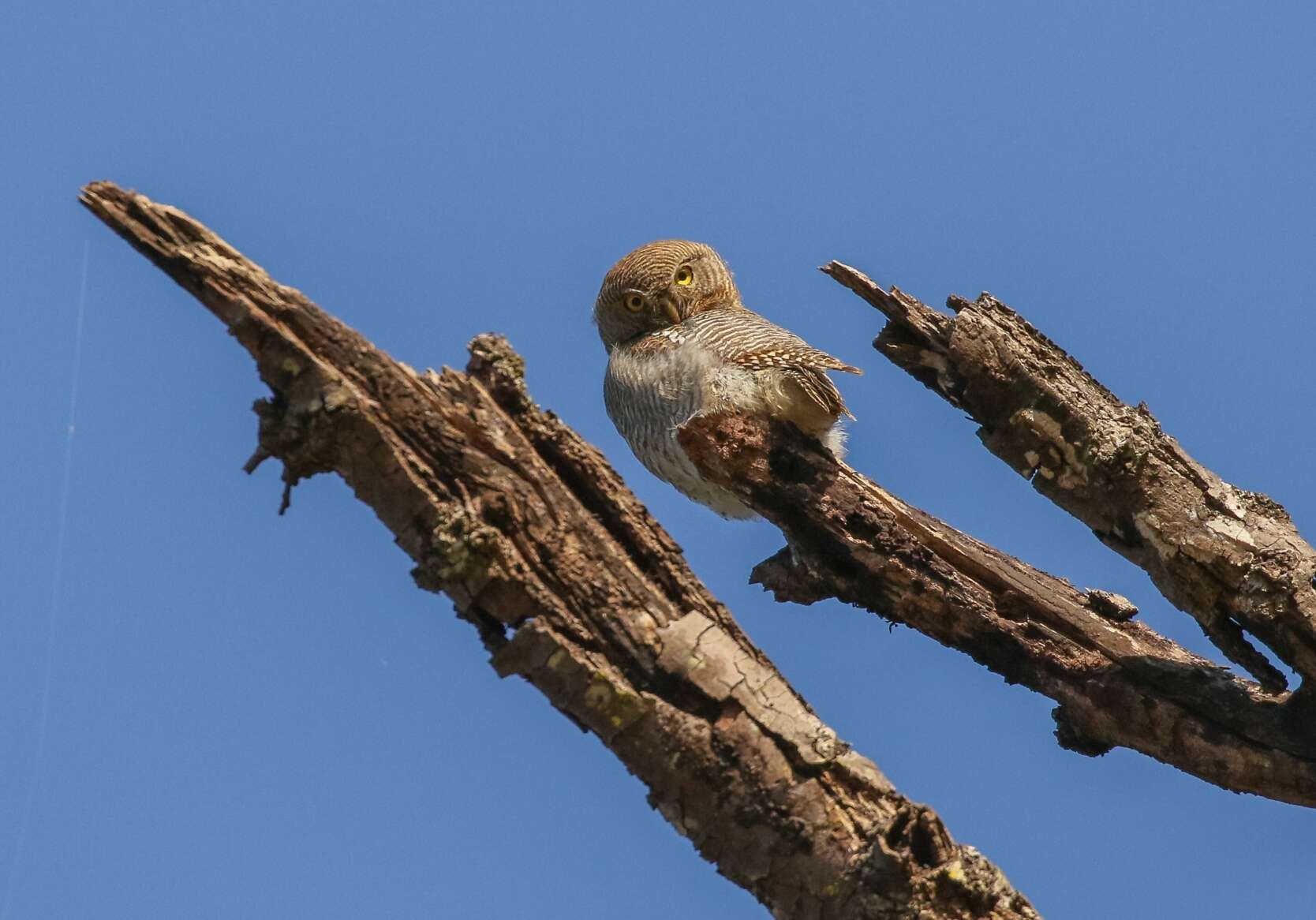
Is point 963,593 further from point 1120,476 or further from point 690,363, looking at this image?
point 690,363

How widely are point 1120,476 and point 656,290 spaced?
326 cm

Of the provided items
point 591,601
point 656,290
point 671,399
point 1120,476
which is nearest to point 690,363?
point 671,399

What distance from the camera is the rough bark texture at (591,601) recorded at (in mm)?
3820

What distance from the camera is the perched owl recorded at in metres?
6.31

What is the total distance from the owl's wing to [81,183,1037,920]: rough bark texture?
7.19 ft

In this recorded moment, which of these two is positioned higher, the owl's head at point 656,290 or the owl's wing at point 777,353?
the owl's head at point 656,290

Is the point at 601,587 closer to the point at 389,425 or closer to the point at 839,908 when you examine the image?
the point at 389,425

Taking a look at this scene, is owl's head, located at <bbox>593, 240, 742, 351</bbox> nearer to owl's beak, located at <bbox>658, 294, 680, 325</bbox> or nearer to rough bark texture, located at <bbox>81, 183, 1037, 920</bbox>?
owl's beak, located at <bbox>658, 294, 680, 325</bbox>

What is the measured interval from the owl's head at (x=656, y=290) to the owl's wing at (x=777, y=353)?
0.79 metres

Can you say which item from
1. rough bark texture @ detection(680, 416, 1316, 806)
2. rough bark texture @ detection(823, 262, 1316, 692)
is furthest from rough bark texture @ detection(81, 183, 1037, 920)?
rough bark texture @ detection(680, 416, 1316, 806)

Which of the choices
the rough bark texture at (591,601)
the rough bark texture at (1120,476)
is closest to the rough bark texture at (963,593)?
the rough bark texture at (1120,476)

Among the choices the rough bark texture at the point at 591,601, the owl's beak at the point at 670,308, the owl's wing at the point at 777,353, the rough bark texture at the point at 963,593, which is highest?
the owl's beak at the point at 670,308

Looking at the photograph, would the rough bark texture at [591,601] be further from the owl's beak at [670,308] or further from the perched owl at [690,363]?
the owl's beak at [670,308]

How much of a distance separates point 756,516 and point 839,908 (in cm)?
356
